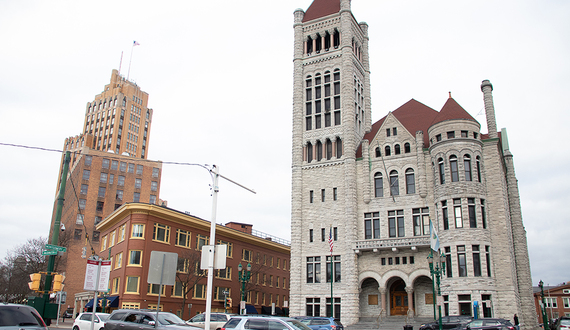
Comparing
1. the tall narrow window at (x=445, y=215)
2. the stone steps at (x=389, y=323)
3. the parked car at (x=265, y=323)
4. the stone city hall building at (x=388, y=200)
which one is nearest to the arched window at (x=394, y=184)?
the stone city hall building at (x=388, y=200)

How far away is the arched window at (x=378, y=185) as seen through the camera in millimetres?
47375

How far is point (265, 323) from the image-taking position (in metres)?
19.5

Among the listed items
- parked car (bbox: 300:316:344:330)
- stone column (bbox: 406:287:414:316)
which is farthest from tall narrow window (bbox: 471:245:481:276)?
parked car (bbox: 300:316:344:330)

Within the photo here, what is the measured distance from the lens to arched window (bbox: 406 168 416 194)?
45.7 m

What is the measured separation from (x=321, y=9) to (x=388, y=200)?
87.9 ft

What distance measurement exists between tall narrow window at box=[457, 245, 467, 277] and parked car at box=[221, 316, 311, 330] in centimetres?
2413

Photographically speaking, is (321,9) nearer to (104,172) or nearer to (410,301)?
(410,301)

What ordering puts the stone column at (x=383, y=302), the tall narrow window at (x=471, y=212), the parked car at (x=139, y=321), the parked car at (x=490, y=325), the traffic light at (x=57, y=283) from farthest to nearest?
1. the stone column at (x=383, y=302)
2. the tall narrow window at (x=471, y=212)
3. the parked car at (x=490, y=325)
4. the traffic light at (x=57, y=283)
5. the parked car at (x=139, y=321)

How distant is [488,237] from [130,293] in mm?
35167

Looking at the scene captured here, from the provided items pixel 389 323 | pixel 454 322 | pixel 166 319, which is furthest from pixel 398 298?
pixel 166 319

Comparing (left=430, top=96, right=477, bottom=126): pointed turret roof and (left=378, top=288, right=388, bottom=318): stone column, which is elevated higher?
(left=430, top=96, right=477, bottom=126): pointed turret roof

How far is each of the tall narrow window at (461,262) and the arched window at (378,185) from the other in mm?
10063

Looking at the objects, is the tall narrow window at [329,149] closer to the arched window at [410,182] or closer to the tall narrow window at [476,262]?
the arched window at [410,182]

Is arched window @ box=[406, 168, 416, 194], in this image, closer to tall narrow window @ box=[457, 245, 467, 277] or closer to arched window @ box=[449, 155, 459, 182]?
arched window @ box=[449, 155, 459, 182]
